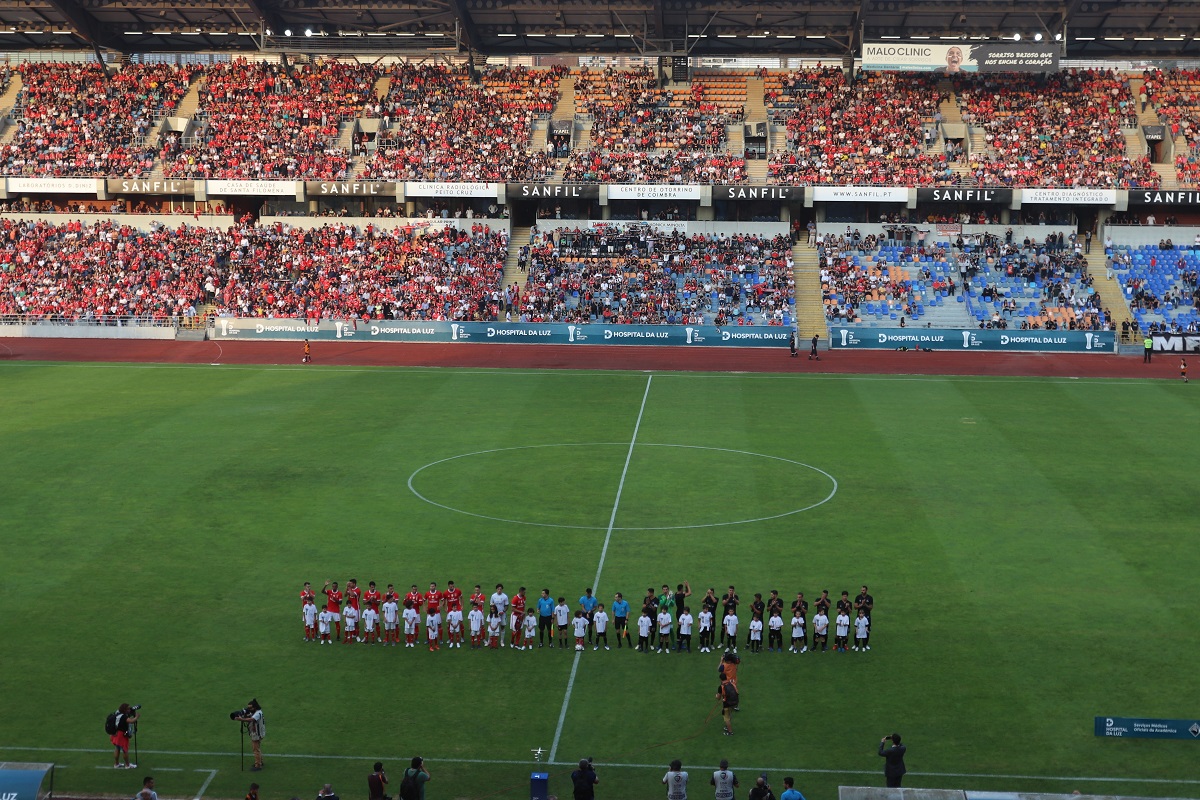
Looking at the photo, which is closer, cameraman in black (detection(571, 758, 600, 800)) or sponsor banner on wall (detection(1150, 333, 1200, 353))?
cameraman in black (detection(571, 758, 600, 800))

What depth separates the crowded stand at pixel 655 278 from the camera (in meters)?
63.0

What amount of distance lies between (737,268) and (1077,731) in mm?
49187

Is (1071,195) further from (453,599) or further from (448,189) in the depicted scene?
(453,599)

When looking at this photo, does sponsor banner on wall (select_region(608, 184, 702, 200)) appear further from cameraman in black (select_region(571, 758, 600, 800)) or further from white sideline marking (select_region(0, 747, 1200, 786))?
cameraman in black (select_region(571, 758, 600, 800))

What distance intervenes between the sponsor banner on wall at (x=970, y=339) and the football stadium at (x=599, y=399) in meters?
0.23

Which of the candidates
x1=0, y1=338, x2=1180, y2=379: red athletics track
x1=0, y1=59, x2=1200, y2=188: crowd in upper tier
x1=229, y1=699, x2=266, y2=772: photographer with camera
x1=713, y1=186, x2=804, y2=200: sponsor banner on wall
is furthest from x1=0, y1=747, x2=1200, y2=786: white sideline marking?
x1=0, y1=59, x2=1200, y2=188: crowd in upper tier

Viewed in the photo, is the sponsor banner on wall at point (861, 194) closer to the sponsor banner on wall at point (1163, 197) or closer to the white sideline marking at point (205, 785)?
the sponsor banner on wall at point (1163, 197)

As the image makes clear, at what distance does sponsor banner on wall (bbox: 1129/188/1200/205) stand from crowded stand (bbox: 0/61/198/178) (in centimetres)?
5735

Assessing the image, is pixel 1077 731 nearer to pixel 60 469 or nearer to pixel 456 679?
pixel 456 679

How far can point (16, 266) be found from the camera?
67.9 metres

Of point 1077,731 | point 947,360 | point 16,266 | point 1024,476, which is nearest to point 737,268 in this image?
point 947,360

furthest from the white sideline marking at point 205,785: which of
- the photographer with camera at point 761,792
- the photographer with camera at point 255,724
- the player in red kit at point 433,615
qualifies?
the photographer with camera at point 761,792

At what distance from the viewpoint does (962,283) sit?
65.8m

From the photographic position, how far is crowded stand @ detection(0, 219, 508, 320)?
64188 millimetres
